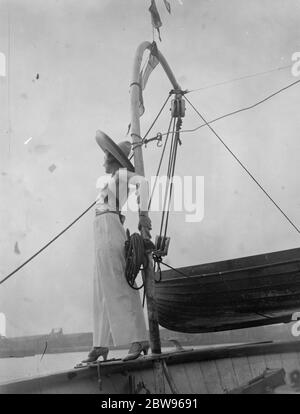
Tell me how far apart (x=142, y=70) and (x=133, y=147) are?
1087mm

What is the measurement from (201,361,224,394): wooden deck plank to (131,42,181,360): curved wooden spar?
0.43m

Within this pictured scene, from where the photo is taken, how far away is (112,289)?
3061 mm

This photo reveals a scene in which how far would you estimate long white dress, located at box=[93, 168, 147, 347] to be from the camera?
2980 mm

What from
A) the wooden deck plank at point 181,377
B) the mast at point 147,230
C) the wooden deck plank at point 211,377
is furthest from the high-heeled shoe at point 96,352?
the wooden deck plank at point 211,377

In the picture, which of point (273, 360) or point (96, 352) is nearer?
point (96, 352)

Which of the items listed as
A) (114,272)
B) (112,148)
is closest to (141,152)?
(112,148)

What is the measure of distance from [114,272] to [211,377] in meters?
1.14

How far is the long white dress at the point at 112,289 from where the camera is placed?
298 centimetres

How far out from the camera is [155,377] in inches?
111

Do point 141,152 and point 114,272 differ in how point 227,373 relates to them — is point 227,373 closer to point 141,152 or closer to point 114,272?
point 114,272

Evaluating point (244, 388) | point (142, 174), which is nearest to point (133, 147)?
point (142, 174)

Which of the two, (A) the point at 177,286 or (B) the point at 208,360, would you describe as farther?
(A) the point at 177,286

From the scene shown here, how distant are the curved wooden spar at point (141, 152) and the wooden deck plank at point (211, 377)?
0.43 meters
